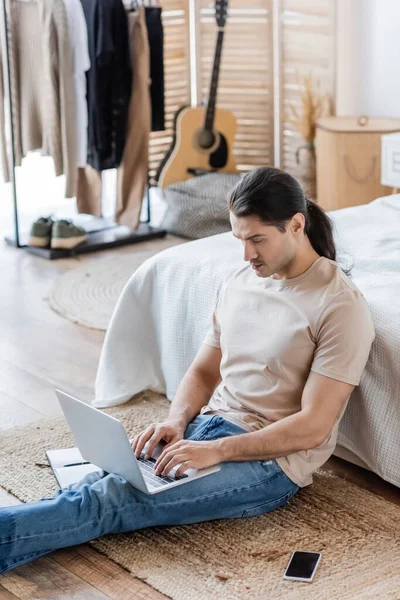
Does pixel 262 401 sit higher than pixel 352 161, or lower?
lower

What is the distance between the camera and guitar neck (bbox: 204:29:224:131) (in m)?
5.08

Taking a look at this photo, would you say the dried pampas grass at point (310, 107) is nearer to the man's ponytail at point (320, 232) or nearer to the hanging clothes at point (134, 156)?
the hanging clothes at point (134, 156)

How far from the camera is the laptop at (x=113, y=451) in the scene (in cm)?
202

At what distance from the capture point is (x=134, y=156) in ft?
15.3

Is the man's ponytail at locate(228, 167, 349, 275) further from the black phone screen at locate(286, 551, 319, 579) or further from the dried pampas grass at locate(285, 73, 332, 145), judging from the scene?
the dried pampas grass at locate(285, 73, 332, 145)

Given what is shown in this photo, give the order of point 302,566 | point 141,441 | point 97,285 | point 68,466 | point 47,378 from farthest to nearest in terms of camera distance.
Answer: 1. point 97,285
2. point 47,378
3. point 68,466
4. point 141,441
5. point 302,566

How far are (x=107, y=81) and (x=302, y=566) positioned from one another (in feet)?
9.56

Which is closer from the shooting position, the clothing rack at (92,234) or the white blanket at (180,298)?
the white blanket at (180,298)

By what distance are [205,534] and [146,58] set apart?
285cm

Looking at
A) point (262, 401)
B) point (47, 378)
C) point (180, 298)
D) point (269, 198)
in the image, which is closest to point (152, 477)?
point (262, 401)

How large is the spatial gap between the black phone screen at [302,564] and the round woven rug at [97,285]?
1.69 meters

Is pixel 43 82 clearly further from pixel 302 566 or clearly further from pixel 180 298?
pixel 302 566

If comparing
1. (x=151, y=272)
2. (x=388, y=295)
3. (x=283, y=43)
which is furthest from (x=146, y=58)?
(x=388, y=295)

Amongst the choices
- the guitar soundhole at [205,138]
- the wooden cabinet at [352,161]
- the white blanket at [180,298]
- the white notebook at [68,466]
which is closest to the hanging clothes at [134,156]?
the guitar soundhole at [205,138]
